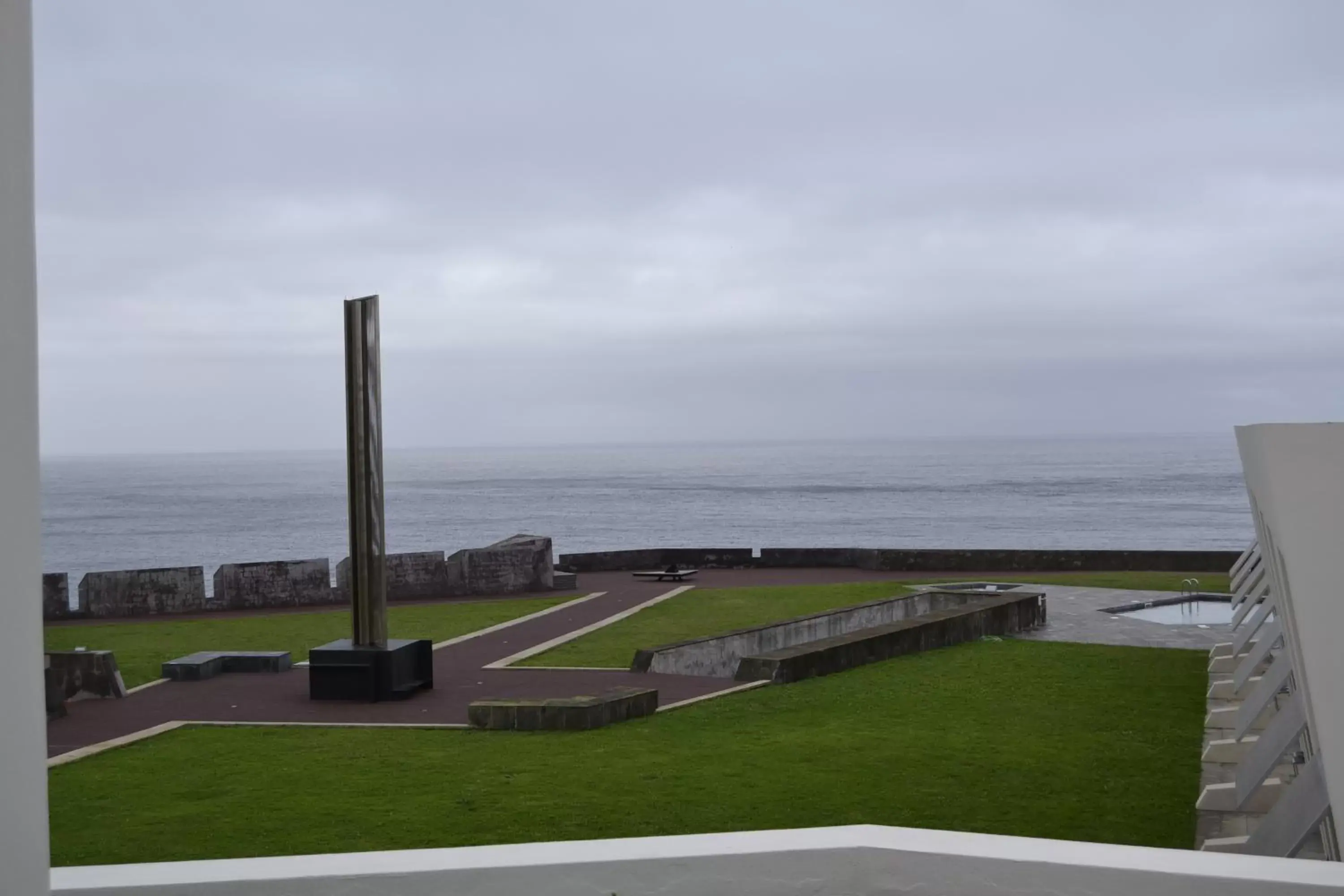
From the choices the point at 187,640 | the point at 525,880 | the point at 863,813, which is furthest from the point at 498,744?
the point at 187,640

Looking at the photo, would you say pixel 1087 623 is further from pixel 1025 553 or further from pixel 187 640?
pixel 187 640

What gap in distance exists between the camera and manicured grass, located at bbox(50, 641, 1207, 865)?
7.00 meters

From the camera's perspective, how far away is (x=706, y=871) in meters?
3.73

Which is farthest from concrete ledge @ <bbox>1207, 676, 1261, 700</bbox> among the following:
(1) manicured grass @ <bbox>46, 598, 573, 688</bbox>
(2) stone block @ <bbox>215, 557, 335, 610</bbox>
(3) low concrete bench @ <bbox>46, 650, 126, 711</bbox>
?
(2) stone block @ <bbox>215, 557, 335, 610</bbox>

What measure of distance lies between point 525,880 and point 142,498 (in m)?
112

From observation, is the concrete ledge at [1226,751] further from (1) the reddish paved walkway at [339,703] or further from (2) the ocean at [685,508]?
(2) the ocean at [685,508]

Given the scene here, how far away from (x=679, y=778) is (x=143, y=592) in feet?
46.2

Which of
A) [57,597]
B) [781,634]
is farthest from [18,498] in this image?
[57,597]

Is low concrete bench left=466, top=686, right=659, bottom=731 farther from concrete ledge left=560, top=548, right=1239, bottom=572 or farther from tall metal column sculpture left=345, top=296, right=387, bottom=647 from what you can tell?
concrete ledge left=560, top=548, right=1239, bottom=572

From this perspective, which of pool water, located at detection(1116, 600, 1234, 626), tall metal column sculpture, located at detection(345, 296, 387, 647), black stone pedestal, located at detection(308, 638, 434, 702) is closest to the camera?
black stone pedestal, located at detection(308, 638, 434, 702)

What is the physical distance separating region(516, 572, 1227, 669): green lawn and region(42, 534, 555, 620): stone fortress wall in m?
3.15

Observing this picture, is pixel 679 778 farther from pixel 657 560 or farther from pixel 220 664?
pixel 657 560

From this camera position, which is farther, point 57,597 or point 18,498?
point 57,597

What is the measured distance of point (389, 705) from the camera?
11461mm
